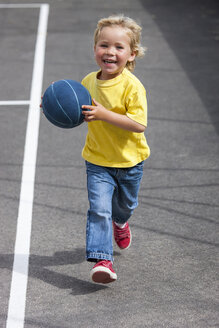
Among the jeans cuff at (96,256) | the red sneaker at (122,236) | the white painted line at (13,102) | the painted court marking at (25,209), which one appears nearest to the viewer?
the painted court marking at (25,209)

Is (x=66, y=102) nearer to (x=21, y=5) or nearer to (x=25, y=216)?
(x=25, y=216)

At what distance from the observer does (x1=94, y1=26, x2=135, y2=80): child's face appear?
14.1 feet

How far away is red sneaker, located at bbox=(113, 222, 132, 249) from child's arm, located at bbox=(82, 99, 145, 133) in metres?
1.01

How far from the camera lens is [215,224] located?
5.38 meters

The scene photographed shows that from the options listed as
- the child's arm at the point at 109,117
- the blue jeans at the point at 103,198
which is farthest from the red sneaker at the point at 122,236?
the child's arm at the point at 109,117

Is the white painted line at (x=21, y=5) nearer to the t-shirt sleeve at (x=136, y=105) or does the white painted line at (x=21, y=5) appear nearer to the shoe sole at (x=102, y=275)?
the t-shirt sleeve at (x=136, y=105)

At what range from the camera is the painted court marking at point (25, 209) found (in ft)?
13.9

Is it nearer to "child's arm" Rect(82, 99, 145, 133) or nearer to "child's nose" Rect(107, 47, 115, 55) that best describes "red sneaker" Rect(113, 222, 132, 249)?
"child's arm" Rect(82, 99, 145, 133)

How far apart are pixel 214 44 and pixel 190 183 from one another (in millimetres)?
5475

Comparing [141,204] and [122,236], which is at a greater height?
[122,236]

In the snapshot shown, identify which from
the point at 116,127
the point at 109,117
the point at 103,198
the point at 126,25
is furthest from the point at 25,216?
the point at 126,25

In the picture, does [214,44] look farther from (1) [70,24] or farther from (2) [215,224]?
(2) [215,224]

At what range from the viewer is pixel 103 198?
442 cm

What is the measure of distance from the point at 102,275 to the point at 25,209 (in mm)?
1605
